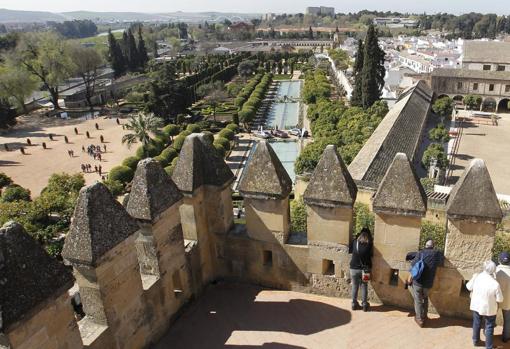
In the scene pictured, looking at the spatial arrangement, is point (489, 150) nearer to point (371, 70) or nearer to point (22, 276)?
point (371, 70)

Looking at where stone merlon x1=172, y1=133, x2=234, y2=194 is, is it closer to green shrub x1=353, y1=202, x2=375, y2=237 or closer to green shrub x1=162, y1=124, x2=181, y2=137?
green shrub x1=353, y1=202, x2=375, y2=237

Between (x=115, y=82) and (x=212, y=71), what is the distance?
61.0ft

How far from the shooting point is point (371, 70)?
46.1m

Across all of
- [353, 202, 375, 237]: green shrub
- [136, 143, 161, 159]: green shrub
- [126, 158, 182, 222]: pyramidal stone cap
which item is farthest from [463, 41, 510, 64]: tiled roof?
[126, 158, 182, 222]: pyramidal stone cap

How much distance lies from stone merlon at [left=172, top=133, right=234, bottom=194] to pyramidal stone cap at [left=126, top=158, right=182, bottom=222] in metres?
0.70

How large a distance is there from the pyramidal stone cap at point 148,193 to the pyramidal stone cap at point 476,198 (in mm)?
4613

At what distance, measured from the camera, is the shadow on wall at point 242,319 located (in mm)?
7301

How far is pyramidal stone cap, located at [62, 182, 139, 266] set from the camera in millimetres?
5852

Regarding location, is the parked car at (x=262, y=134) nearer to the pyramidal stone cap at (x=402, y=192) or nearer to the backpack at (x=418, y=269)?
the pyramidal stone cap at (x=402, y=192)

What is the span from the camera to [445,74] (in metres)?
56.2

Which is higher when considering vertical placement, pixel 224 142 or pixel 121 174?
pixel 224 142

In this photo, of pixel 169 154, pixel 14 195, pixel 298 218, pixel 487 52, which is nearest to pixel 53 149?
pixel 169 154

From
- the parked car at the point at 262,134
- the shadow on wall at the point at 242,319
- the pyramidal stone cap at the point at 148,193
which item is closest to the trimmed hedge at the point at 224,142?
the parked car at the point at 262,134

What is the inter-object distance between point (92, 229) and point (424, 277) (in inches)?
202
